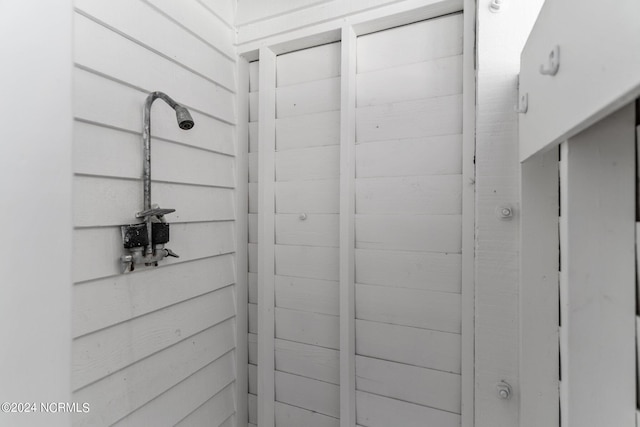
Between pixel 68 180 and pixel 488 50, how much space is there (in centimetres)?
116

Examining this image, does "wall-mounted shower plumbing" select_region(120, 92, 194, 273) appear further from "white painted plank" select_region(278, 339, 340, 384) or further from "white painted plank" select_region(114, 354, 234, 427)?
"white painted plank" select_region(278, 339, 340, 384)

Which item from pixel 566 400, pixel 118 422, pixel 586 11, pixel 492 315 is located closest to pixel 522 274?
pixel 492 315

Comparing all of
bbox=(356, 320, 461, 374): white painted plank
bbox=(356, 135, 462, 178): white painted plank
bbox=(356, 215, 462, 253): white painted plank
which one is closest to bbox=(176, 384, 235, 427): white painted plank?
bbox=(356, 320, 461, 374): white painted plank


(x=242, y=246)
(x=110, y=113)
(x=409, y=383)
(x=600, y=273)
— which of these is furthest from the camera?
(x=242, y=246)

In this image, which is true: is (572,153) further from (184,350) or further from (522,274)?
(184,350)

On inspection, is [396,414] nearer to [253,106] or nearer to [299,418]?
[299,418]

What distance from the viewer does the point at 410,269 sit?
1.05 metres

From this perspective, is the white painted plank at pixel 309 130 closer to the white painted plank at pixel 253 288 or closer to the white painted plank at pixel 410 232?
the white painted plank at pixel 410 232

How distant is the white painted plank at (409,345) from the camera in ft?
3.28

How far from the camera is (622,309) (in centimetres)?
46

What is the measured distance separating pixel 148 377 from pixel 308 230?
71cm

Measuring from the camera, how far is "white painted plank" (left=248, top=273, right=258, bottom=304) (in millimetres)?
1346

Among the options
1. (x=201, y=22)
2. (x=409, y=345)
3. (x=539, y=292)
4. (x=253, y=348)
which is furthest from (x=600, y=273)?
(x=201, y=22)

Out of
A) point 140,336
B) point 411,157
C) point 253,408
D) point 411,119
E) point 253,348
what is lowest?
point 253,408
